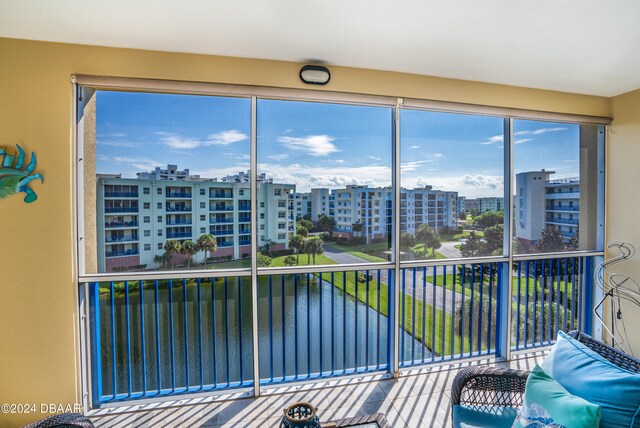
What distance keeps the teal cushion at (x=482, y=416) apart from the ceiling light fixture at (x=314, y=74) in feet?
7.35

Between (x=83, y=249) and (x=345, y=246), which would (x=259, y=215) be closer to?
(x=345, y=246)

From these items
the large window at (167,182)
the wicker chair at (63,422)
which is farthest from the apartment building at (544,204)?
the wicker chair at (63,422)

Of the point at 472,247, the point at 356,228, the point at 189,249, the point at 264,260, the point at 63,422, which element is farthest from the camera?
the point at 472,247

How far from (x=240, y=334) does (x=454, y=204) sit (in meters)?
2.13

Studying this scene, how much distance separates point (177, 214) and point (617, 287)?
409cm

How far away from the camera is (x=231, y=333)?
2.41 metres

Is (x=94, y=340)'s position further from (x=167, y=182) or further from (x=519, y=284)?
(x=519, y=284)

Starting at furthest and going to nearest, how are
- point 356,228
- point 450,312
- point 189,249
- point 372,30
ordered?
point 450,312
point 356,228
point 189,249
point 372,30

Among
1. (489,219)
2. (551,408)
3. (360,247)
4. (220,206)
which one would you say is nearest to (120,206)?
(220,206)

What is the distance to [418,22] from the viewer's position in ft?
5.87

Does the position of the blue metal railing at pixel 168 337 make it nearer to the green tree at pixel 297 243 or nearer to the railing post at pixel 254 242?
the railing post at pixel 254 242

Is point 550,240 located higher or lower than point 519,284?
higher

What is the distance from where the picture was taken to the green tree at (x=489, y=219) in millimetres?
2764

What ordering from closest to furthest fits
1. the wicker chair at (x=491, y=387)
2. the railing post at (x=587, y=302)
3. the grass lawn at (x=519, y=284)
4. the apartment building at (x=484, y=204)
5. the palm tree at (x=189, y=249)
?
the wicker chair at (x=491, y=387)
the palm tree at (x=189, y=249)
the apartment building at (x=484, y=204)
the grass lawn at (x=519, y=284)
the railing post at (x=587, y=302)
